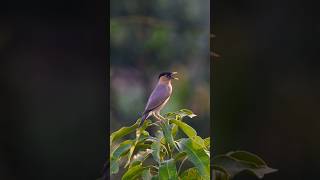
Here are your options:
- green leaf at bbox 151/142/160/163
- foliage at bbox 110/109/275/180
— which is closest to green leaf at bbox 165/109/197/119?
foliage at bbox 110/109/275/180

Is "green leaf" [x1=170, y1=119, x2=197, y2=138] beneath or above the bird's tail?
beneath

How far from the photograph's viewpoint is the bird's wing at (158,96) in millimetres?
2635

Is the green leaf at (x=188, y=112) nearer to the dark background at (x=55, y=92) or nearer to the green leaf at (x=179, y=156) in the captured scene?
the green leaf at (x=179, y=156)

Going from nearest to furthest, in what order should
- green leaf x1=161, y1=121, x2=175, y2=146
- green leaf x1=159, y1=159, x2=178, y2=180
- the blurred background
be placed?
green leaf x1=159, y1=159, x2=178, y2=180
green leaf x1=161, y1=121, x2=175, y2=146
the blurred background

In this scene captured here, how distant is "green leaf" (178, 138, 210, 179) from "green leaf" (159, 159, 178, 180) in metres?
0.11

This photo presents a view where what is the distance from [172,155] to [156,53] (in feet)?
1.95

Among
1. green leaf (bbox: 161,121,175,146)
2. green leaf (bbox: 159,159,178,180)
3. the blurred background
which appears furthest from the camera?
the blurred background

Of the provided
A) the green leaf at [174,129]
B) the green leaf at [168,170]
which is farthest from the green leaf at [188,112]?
the green leaf at [168,170]

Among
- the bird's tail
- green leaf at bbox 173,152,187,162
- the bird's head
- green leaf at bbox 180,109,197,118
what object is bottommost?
green leaf at bbox 173,152,187,162

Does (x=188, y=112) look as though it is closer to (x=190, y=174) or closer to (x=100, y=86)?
(x=190, y=174)

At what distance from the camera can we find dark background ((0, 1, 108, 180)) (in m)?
2.59

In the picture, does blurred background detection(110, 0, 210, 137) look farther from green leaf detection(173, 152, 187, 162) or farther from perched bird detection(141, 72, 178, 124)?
green leaf detection(173, 152, 187, 162)
